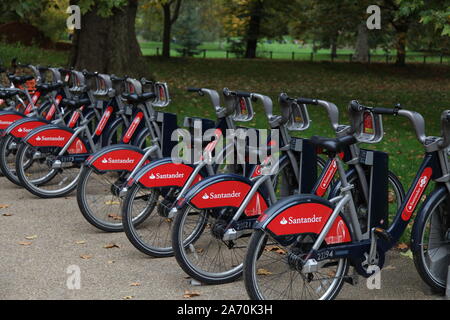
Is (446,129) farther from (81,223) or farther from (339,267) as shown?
(81,223)

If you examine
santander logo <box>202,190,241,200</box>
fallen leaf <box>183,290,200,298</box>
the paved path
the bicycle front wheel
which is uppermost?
santander logo <box>202,190,241,200</box>

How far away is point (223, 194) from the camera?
5.27 m

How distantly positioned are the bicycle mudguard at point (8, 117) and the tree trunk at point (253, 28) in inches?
1117

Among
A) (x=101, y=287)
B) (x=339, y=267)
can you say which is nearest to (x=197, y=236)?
(x=101, y=287)

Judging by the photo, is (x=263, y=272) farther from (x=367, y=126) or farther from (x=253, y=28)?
(x=253, y=28)

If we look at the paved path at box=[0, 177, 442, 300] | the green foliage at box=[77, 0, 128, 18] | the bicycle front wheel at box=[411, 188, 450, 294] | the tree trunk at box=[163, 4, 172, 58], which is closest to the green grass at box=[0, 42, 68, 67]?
the green foliage at box=[77, 0, 128, 18]

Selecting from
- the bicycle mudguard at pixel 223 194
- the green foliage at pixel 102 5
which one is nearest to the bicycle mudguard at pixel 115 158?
the bicycle mudguard at pixel 223 194

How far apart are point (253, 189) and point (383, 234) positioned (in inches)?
36.3

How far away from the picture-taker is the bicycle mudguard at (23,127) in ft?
27.1

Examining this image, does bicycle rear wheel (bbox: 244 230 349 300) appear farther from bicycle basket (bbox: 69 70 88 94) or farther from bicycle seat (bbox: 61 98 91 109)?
bicycle basket (bbox: 69 70 88 94)

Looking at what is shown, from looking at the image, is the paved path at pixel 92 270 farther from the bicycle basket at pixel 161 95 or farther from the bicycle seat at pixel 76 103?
the bicycle seat at pixel 76 103

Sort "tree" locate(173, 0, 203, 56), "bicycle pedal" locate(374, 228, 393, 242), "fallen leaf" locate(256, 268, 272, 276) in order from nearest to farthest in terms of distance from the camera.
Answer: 1. "bicycle pedal" locate(374, 228, 393, 242)
2. "fallen leaf" locate(256, 268, 272, 276)
3. "tree" locate(173, 0, 203, 56)

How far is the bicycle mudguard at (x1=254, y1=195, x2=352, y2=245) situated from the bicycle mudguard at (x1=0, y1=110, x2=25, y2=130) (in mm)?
5430

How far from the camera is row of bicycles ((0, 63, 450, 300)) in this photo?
15.4 feet
